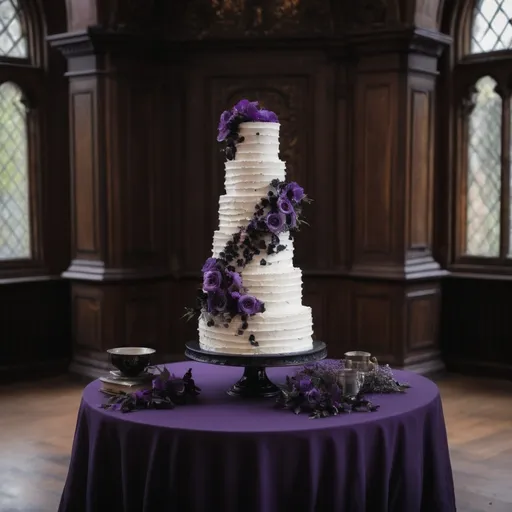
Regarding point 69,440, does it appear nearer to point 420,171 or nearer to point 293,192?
point 293,192

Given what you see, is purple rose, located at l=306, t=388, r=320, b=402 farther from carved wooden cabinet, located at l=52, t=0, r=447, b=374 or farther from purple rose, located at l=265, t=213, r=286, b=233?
carved wooden cabinet, located at l=52, t=0, r=447, b=374

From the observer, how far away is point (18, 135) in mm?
6109

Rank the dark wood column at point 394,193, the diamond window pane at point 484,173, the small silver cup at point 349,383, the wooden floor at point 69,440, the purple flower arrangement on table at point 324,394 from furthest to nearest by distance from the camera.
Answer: the diamond window pane at point 484,173 → the dark wood column at point 394,193 → the wooden floor at point 69,440 → the small silver cup at point 349,383 → the purple flower arrangement on table at point 324,394

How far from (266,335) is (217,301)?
0.19m

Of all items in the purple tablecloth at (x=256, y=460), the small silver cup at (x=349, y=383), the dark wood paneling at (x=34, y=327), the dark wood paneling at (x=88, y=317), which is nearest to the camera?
the purple tablecloth at (x=256, y=460)

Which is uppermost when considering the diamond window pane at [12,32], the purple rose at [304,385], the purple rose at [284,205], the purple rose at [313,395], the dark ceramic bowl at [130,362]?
the diamond window pane at [12,32]

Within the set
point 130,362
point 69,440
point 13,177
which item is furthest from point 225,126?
point 13,177

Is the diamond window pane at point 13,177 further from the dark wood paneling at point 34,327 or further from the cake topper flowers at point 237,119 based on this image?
the cake topper flowers at point 237,119

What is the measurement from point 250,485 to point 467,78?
4.41 meters

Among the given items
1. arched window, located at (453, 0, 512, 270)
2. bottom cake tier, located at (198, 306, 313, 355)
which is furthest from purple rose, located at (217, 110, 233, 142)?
arched window, located at (453, 0, 512, 270)

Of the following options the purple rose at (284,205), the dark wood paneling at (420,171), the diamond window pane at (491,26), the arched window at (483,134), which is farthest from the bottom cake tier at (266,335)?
the diamond window pane at (491,26)

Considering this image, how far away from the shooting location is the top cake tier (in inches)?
115

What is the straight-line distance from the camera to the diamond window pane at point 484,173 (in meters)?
6.08

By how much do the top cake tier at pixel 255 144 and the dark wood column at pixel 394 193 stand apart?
2.94 metres
